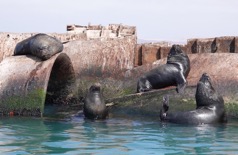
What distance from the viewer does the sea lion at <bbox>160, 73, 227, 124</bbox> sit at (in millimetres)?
10000

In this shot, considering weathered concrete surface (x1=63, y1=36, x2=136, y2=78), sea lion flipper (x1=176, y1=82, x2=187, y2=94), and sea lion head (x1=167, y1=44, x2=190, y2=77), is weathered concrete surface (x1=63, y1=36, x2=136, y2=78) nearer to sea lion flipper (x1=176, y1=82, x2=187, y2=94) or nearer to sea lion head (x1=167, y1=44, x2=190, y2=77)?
sea lion head (x1=167, y1=44, x2=190, y2=77)

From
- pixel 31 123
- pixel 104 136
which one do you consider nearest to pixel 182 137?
pixel 104 136

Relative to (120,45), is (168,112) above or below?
below

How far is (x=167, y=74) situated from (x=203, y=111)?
7.10ft

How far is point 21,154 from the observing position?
270 inches

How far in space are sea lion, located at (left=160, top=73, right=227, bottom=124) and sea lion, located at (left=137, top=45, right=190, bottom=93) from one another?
4.67 feet

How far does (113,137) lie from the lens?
27.6 feet

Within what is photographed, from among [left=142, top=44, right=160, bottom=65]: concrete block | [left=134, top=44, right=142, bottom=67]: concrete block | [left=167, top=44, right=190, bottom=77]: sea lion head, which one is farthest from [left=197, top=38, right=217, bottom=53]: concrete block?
[left=167, top=44, right=190, bottom=77]: sea lion head

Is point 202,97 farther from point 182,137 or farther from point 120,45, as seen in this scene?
point 120,45

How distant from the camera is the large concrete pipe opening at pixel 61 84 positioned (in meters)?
13.3

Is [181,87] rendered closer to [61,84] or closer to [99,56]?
[99,56]

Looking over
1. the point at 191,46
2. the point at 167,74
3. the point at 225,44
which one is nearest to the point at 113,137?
the point at 167,74

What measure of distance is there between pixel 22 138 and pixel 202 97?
12.4ft

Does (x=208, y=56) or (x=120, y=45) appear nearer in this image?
(x=208, y=56)
